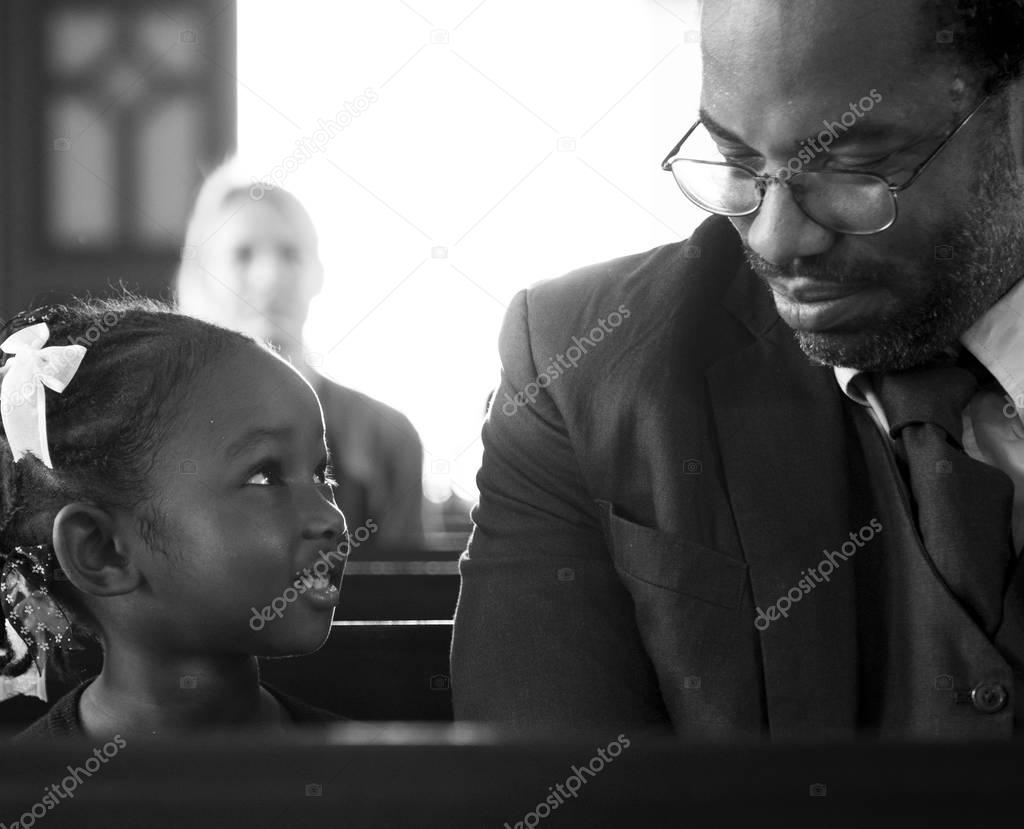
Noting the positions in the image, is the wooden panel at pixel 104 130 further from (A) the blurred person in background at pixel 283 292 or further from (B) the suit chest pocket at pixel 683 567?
(B) the suit chest pocket at pixel 683 567

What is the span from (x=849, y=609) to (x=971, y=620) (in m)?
0.09

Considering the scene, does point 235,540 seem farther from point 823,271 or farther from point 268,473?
point 823,271

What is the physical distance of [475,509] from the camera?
47.2 inches

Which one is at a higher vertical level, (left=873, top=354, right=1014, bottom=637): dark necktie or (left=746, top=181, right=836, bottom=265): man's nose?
(left=746, top=181, right=836, bottom=265): man's nose

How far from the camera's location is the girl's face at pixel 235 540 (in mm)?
1071

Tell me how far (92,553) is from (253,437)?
0.55 ft

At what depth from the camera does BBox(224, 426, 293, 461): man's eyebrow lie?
109 centimetres

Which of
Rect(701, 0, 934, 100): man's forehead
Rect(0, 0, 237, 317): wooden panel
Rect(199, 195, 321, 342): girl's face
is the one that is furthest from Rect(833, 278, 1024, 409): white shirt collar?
Rect(0, 0, 237, 317): wooden panel

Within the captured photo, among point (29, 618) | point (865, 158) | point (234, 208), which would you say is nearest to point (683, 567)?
point (865, 158)

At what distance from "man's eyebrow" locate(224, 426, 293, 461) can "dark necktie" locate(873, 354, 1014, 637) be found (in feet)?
1.68

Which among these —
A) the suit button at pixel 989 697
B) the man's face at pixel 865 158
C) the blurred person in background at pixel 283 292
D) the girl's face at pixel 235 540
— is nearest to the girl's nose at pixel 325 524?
the girl's face at pixel 235 540

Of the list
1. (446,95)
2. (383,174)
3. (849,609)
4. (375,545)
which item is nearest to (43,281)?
(383,174)

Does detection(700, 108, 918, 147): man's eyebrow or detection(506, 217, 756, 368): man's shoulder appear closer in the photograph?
detection(700, 108, 918, 147): man's eyebrow

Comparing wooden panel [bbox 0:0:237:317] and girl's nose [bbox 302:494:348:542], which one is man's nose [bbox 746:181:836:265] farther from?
wooden panel [bbox 0:0:237:317]
